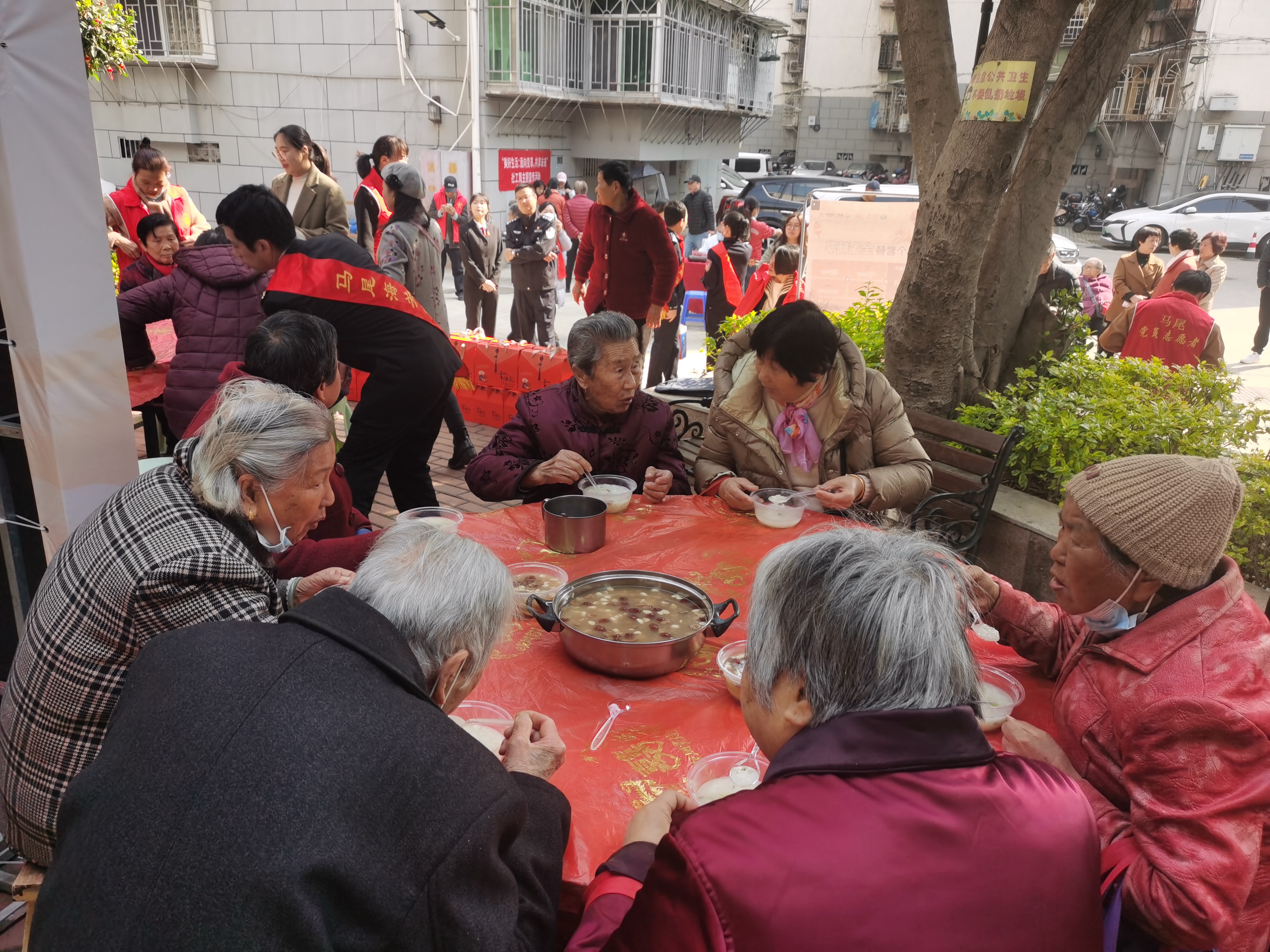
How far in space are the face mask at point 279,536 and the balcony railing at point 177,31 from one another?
1746 cm

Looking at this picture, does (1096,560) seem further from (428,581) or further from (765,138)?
(765,138)

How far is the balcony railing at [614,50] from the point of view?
15.0 meters

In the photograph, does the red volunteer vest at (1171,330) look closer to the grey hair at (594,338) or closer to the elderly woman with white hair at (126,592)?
the grey hair at (594,338)

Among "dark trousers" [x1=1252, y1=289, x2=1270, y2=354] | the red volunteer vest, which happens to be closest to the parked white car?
"dark trousers" [x1=1252, y1=289, x2=1270, y2=354]

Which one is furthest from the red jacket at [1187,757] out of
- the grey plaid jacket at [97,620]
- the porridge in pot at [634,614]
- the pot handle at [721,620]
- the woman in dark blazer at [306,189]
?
the woman in dark blazer at [306,189]

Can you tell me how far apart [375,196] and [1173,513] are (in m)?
7.17

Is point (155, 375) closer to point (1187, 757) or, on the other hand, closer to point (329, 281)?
point (329, 281)

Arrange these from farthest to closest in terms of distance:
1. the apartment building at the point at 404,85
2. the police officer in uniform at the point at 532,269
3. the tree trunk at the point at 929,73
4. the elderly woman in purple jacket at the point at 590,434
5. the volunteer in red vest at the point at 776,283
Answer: the apartment building at the point at 404,85, the police officer in uniform at the point at 532,269, the volunteer in red vest at the point at 776,283, the tree trunk at the point at 929,73, the elderly woman in purple jacket at the point at 590,434

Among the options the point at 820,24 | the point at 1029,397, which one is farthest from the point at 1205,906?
the point at 820,24

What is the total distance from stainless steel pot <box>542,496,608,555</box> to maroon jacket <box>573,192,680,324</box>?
14.0ft

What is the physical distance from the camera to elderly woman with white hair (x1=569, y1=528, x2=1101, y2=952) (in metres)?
1.06

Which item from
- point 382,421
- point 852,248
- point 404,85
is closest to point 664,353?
point 852,248

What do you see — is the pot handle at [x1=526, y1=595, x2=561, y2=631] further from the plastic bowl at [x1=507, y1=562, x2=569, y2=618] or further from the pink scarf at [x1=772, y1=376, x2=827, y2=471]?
the pink scarf at [x1=772, y1=376, x2=827, y2=471]

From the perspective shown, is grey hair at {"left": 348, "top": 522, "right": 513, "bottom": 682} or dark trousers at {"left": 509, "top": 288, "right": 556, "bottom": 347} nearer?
grey hair at {"left": 348, "top": 522, "right": 513, "bottom": 682}
